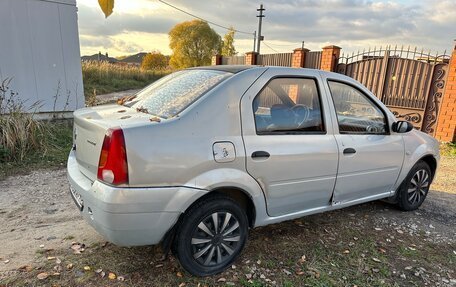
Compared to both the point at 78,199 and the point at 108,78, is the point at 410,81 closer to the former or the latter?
the point at 78,199

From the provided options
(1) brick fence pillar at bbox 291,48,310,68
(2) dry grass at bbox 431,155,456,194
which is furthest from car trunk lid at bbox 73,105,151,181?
(1) brick fence pillar at bbox 291,48,310,68

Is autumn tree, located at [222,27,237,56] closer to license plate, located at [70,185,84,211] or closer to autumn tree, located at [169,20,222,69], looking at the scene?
autumn tree, located at [169,20,222,69]

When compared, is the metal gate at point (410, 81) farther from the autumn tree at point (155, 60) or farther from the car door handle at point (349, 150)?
the autumn tree at point (155, 60)

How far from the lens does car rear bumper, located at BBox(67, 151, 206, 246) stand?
2258 millimetres

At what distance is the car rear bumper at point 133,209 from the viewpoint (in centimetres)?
226

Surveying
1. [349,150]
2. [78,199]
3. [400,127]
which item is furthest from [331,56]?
[78,199]

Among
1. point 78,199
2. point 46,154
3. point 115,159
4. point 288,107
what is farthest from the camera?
point 46,154

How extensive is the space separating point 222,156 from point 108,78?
1996 cm

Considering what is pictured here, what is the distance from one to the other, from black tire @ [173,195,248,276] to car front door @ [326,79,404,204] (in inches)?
47.1

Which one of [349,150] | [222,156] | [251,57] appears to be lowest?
[349,150]

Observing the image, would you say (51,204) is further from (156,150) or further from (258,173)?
(258,173)

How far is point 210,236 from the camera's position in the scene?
106 inches

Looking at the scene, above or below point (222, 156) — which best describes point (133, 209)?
below

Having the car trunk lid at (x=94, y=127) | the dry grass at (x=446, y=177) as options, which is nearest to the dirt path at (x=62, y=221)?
the dry grass at (x=446, y=177)
